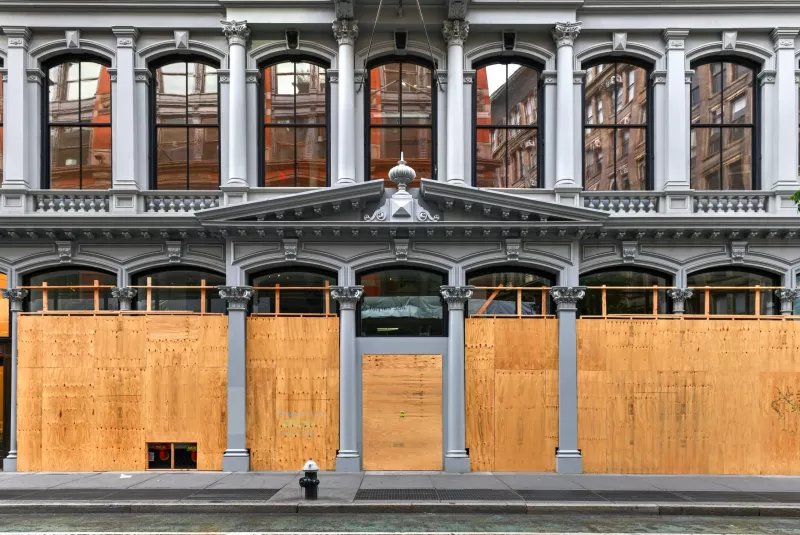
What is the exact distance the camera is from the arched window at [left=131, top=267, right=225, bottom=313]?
15.4 meters

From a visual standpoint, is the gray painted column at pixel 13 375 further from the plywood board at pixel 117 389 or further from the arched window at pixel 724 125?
the arched window at pixel 724 125

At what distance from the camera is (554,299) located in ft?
49.2

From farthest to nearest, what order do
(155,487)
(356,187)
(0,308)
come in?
(0,308) < (356,187) < (155,487)

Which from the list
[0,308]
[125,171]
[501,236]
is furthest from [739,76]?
[0,308]

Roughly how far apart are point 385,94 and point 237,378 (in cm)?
738

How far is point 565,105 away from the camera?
15.6m

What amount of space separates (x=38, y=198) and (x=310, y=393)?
7.68m

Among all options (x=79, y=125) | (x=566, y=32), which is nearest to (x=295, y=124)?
(x=79, y=125)

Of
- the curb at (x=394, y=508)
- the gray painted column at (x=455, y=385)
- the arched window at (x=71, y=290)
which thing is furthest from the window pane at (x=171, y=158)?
the curb at (x=394, y=508)

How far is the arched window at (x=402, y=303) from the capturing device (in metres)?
15.2

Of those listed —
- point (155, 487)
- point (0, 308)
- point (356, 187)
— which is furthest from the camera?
point (0, 308)

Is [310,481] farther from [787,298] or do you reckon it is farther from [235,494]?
[787,298]

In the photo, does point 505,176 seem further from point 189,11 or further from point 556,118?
point 189,11

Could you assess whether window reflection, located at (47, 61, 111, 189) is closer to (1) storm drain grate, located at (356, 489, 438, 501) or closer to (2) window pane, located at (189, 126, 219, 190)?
(2) window pane, located at (189, 126, 219, 190)
